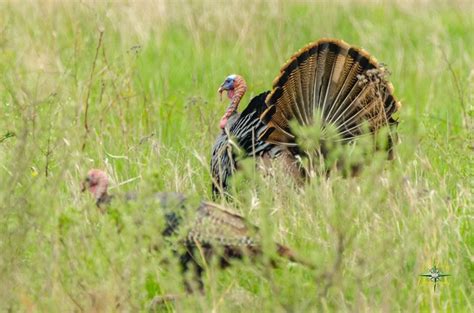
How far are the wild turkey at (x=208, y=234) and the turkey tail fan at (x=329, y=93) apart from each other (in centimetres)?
171

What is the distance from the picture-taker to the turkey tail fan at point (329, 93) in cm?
684

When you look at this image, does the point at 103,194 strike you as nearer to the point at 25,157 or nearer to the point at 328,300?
the point at 25,157

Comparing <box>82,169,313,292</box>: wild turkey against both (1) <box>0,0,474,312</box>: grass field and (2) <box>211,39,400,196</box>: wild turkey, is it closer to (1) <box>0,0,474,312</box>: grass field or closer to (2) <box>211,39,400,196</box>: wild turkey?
(1) <box>0,0,474,312</box>: grass field

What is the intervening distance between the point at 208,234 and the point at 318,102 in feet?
6.34

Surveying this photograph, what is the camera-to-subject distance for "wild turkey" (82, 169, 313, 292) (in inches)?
202

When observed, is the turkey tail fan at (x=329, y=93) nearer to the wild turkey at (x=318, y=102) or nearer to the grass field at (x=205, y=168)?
the wild turkey at (x=318, y=102)

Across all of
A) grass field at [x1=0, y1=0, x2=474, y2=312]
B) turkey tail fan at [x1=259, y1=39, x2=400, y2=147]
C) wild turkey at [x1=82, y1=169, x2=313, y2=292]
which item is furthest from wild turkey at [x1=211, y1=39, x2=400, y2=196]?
wild turkey at [x1=82, y1=169, x2=313, y2=292]

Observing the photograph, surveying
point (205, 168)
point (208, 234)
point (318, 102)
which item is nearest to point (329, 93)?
point (318, 102)

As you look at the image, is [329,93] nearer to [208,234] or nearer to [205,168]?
A: [205,168]

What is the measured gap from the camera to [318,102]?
6.97 metres

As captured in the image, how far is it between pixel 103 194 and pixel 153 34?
5918mm

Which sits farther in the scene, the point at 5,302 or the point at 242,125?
the point at 242,125

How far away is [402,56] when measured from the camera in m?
10.6

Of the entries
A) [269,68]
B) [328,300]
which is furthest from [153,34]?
[328,300]
